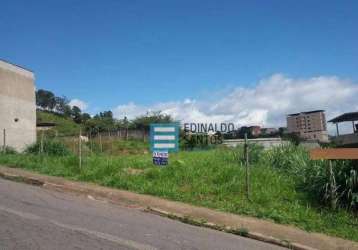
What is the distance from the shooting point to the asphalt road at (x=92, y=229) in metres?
6.54

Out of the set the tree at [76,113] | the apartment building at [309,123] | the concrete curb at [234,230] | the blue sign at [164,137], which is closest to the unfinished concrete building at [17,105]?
the blue sign at [164,137]

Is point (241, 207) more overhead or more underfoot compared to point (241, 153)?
more underfoot

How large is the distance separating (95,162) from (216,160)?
13.9ft

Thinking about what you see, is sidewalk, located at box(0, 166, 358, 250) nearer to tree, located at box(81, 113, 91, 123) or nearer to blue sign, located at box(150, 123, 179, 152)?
blue sign, located at box(150, 123, 179, 152)

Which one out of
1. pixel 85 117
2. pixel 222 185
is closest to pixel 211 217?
pixel 222 185

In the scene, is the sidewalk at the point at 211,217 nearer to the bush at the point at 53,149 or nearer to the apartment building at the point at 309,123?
the bush at the point at 53,149

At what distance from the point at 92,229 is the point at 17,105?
26770mm

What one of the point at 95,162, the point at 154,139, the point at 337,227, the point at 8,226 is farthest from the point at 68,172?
the point at 337,227

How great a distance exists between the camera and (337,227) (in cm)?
894

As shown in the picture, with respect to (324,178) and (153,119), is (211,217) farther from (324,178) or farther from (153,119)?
(153,119)

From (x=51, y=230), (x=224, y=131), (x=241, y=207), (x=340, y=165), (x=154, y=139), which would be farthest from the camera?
(x=224, y=131)

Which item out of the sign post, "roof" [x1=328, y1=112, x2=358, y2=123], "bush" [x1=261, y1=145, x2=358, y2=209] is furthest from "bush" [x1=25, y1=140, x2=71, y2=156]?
"roof" [x1=328, y1=112, x2=358, y2=123]

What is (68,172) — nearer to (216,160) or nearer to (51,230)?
(216,160)

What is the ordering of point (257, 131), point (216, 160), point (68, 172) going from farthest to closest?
1. point (257, 131)
2. point (216, 160)
3. point (68, 172)
